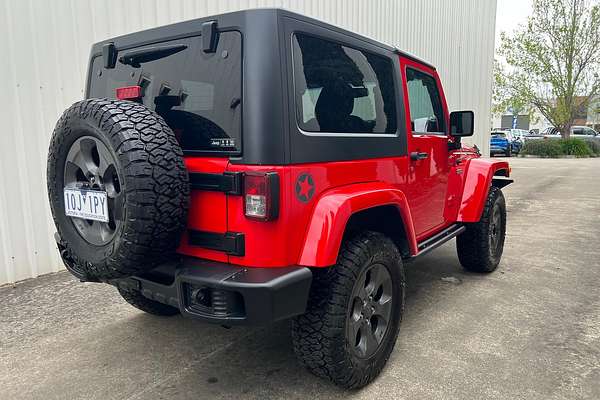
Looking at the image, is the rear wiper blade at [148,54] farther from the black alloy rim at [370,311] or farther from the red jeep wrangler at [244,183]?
the black alloy rim at [370,311]

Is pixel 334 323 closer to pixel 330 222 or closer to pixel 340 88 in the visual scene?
pixel 330 222

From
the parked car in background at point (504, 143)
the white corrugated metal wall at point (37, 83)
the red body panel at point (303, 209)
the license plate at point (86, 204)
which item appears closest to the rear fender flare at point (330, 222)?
the red body panel at point (303, 209)

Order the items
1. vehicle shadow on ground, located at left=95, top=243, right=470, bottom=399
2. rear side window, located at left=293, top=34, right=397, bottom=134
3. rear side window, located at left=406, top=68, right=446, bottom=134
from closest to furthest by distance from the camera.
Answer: rear side window, located at left=293, top=34, right=397, bottom=134 → vehicle shadow on ground, located at left=95, top=243, right=470, bottom=399 → rear side window, located at left=406, top=68, right=446, bottom=134

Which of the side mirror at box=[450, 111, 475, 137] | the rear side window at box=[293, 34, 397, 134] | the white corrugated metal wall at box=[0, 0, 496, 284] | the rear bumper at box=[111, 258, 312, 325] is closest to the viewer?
the rear bumper at box=[111, 258, 312, 325]

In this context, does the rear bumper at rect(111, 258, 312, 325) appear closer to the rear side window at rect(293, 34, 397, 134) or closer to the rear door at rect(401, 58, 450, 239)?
the rear side window at rect(293, 34, 397, 134)

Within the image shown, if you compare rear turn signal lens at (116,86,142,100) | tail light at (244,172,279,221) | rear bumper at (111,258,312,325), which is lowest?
rear bumper at (111,258,312,325)

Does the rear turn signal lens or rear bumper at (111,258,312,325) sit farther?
the rear turn signal lens

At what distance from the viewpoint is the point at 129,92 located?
2.32 metres

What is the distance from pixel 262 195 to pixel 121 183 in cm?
62

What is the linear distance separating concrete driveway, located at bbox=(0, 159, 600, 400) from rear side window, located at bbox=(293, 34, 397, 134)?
4.84ft

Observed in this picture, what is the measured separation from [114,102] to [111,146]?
258mm

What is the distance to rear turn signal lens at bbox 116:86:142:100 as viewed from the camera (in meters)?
2.29

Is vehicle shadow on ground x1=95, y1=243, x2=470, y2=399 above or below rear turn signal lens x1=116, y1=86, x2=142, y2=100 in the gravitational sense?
below

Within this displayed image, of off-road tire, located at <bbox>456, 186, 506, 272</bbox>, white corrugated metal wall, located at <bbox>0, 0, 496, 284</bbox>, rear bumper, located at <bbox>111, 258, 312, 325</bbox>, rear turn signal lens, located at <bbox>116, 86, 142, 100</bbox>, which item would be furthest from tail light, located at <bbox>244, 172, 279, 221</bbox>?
white corrugated metal wall, located at <bbox>0, 0, 496, 284</bbox>
